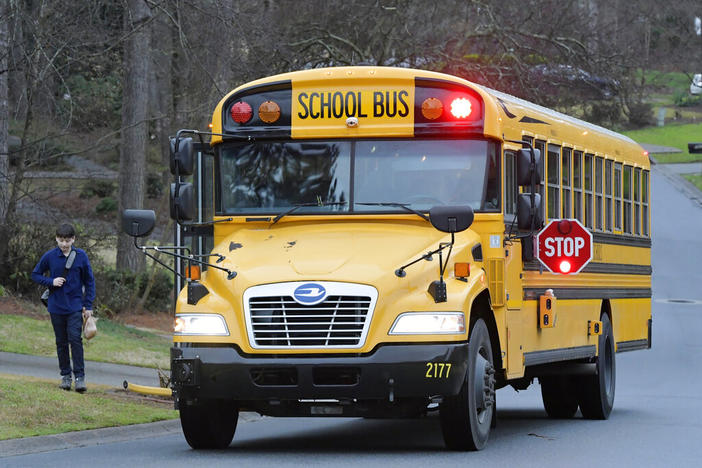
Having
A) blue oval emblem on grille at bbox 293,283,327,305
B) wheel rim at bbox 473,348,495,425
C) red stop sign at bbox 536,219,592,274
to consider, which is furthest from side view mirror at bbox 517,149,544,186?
blue oval emblem on grille at bbox 293,283,327,305

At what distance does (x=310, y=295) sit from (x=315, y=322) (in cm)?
19

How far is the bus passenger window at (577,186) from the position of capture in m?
14.2

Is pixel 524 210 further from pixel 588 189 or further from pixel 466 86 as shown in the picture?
pixel 588 189

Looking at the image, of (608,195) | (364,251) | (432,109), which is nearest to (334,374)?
(364,251)

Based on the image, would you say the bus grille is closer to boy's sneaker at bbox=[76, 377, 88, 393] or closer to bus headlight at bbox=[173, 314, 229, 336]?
bus headlight at bbox=[173, 314, 229, 336]

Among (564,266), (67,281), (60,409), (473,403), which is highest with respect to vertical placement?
(564,266)

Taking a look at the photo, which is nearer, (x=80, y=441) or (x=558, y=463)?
(x=558, y=463)

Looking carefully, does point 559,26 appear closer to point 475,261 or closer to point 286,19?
point 286,19

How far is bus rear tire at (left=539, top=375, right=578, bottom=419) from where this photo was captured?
15188 millimetres

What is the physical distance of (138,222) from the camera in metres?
10.3

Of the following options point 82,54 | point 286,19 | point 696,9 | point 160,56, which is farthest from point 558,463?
point 696,9

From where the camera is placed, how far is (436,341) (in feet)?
32.5

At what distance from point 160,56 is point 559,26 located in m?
9.54

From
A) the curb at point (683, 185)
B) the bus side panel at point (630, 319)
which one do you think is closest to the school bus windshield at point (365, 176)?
the bus side panel at point (630, 319)
